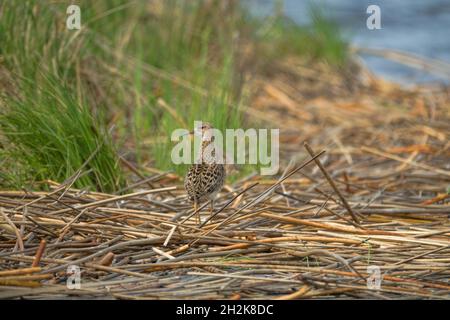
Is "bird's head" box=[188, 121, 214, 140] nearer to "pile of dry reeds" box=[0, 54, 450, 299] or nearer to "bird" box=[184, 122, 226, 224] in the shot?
"bird" box=[184, 122, 226, 224]

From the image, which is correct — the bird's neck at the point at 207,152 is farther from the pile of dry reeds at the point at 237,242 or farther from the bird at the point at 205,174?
the pile of dry reeds at the point at 237,242

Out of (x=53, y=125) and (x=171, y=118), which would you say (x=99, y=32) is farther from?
(x=53, y=125)

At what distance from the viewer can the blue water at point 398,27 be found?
1364cm

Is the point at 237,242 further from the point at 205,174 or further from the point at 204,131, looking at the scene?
the point at 204,131

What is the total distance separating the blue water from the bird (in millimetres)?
6473

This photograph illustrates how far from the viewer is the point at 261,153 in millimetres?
7102

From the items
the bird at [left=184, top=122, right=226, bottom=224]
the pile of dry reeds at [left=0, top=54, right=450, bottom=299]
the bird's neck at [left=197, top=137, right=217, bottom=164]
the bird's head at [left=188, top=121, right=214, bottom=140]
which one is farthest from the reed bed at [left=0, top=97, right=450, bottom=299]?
the bird's head at [left=188, top=121, right=214, bottom=140]

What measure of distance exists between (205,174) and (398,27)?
11742 mm

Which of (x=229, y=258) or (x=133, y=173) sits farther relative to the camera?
(x=133, y=173)

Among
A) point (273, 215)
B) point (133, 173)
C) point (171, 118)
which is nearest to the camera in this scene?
point (273, 215)

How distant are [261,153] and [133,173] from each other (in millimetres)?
1047

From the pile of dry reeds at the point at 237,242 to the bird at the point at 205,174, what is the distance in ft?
0.39

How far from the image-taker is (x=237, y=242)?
477 centimetres

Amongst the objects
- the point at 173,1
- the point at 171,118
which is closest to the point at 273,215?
the point at 171,118
